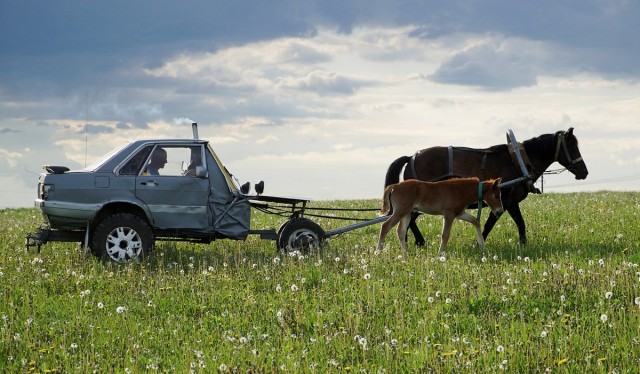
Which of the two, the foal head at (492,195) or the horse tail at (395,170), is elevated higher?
the horse tail at (395,170)

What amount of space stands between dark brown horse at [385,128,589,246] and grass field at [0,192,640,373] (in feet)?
5.53

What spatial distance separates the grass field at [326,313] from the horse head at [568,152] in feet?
9.43

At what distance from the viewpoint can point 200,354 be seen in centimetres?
747

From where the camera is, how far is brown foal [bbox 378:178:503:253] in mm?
13805

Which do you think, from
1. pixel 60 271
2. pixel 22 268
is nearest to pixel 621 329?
pixel 60 271

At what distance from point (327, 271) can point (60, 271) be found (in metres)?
4.81

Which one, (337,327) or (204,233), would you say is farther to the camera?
(204,233)

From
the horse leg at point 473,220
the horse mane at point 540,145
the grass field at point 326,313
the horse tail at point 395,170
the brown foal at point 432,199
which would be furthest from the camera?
the horse mane at point 540,145

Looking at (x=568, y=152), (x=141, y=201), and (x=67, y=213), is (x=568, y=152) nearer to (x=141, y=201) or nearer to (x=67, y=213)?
(x=141, y=201)

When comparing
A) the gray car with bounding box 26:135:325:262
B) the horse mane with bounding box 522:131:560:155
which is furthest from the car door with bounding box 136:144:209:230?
the horse mane with bounding box 522:131:560:155

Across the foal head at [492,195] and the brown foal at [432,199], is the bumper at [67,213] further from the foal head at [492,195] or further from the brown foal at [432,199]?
the foal head at [492,195]

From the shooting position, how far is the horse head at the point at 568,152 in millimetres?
16484

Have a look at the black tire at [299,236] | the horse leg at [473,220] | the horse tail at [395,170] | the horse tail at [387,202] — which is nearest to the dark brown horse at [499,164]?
the horse tail at [395,170]

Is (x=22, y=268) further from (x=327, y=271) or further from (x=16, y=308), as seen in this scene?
(x=327, y=271)
